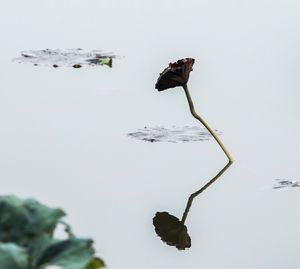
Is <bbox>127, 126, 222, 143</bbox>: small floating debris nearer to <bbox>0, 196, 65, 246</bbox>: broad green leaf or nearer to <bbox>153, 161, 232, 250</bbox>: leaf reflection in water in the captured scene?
<bbox>153, 161, 232, 250</bbox>: leaf reflection in water

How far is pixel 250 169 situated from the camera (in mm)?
3398

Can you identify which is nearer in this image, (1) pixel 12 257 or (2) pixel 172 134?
(1) pixel 12 257

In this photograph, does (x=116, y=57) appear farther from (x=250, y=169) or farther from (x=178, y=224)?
(x=178, y=224)

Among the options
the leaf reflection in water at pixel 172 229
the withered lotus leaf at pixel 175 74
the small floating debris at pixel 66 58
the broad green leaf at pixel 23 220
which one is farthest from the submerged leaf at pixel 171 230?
the small floating debris at pixel 66 58

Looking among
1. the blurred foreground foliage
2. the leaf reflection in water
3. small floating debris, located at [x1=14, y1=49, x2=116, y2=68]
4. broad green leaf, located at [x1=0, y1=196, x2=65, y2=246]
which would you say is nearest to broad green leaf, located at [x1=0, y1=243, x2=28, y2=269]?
the blurred foreground foliage

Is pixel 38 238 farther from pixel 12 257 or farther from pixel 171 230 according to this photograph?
pixel 171 230

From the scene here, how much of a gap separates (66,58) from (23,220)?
3.88 meters

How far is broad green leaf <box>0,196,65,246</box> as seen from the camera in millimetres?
1238

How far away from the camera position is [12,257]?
43.9 inches

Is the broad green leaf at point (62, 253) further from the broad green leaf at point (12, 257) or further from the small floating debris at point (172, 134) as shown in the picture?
the small floating debris at point (172, 134)

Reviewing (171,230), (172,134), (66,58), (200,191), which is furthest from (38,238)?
(66,58)

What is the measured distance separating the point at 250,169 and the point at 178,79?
1.57 feet

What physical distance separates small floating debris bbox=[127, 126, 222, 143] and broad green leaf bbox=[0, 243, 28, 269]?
2504 mm

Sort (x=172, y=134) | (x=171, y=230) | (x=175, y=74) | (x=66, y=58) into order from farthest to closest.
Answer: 1. (x=66, y=58)
2. (x=172, y=134)
3. (x=175, y=74)
4. (x=171, y=230)
